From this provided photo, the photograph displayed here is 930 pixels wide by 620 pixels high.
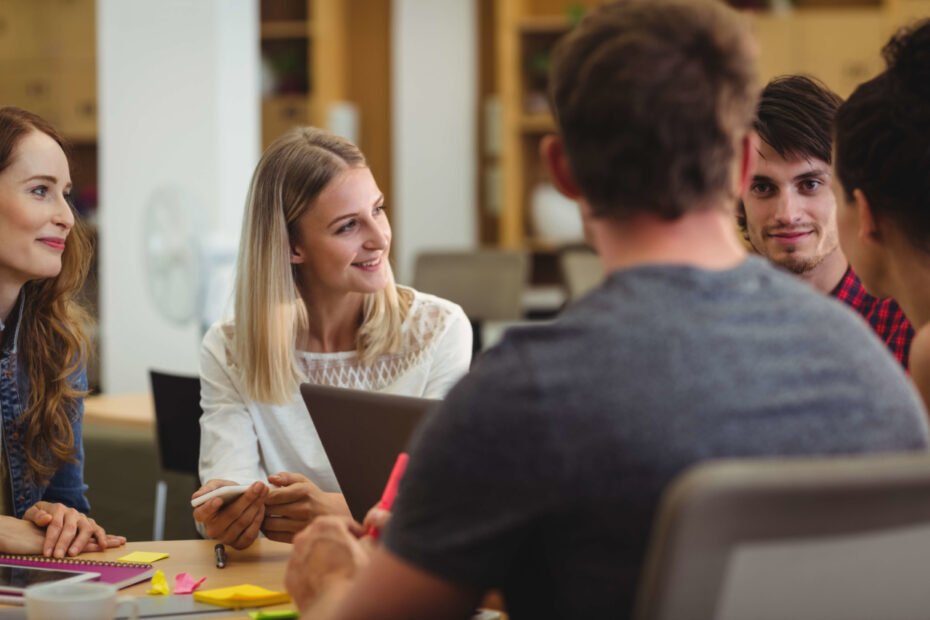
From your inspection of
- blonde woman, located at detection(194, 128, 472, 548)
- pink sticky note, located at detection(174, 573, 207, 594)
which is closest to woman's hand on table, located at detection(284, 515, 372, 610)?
pink sticky note, located at detection(174, 573, 207, 594)

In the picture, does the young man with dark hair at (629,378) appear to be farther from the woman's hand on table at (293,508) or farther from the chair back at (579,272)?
the chair back at (579,272)

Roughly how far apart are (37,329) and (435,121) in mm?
4971

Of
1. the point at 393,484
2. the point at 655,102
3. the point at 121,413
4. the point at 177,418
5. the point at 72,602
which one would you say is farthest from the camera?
the point at 121,413

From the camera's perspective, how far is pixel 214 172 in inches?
199

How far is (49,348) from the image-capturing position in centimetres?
216

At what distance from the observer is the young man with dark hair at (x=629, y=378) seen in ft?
2.99

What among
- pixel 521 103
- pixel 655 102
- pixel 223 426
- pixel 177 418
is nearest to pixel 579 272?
pixel 521 103

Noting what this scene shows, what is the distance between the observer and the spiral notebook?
1.54m

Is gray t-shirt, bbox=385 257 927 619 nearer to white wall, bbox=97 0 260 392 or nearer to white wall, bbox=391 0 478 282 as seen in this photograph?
white wall, bbox=97 0 260 392

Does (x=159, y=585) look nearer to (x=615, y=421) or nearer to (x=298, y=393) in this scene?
(x=298, y=393)

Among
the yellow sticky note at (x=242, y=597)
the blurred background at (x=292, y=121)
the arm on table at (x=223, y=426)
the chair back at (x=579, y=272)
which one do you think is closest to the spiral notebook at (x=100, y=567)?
the yellow sticky note at (x=242, y=597)

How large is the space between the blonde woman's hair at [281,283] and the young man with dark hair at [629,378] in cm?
119

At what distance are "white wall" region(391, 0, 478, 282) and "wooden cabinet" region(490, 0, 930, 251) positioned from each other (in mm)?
168

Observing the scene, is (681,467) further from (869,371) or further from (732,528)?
(869,371)
